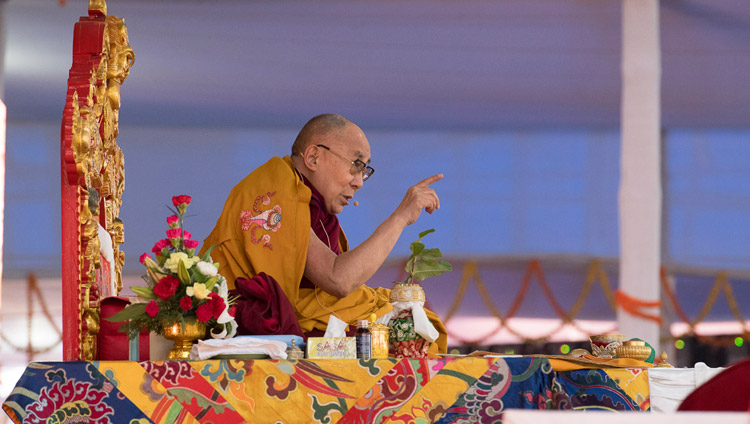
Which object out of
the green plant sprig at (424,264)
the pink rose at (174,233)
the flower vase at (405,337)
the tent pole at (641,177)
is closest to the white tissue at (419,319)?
the flower vase at (405,337)

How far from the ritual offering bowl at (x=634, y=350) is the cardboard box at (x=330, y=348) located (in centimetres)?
79

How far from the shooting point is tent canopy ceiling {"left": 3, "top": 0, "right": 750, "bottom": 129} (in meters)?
5.95

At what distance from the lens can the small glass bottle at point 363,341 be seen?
2139mm

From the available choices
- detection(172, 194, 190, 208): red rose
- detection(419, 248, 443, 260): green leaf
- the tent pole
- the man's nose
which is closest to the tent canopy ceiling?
the tent pole

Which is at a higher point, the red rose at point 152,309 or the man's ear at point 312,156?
the man's ear at point 312,156

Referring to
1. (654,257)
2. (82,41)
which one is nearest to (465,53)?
(654,257)

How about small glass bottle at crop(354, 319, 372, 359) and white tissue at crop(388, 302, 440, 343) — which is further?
white tissue at crop(388, 302, 440, 343)

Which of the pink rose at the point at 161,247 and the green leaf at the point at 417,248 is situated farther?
the green leaf at the point at 417,248

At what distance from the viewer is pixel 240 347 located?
2062 millimetres

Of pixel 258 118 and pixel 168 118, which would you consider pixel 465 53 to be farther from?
pixel 168 118

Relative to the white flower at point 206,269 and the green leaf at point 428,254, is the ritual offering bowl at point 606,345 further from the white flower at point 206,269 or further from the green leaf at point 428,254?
the white flower at point 206,269

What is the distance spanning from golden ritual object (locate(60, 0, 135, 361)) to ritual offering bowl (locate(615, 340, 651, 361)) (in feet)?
4.56

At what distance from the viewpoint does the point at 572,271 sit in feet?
28.7

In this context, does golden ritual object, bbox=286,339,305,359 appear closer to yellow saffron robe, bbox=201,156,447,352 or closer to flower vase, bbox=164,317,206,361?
flower vase, bbox=164,317,206,361
